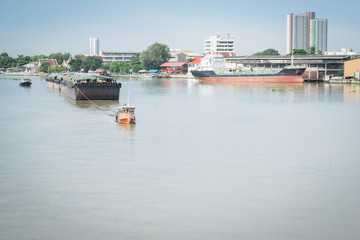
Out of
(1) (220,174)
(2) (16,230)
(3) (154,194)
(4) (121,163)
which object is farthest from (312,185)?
(2) (16,230)

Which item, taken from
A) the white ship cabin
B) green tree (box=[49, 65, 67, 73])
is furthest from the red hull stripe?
green tree (box=[49, 65, 67, 73])

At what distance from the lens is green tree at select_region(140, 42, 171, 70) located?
10262 cm

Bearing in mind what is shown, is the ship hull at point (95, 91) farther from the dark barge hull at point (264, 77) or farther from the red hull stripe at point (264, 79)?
the red hull stripe at point (264, 79)

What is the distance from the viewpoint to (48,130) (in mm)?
16891

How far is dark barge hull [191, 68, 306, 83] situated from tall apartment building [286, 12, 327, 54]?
134 meters

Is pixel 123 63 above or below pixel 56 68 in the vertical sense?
above

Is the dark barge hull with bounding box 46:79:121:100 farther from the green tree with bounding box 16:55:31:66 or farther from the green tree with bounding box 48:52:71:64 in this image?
the green tree with bounding box 16:55:31:66

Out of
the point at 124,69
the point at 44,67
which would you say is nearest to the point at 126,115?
the point at 124,69

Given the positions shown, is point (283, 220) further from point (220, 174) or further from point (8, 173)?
point (8, 173)

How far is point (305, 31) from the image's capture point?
19412 cm

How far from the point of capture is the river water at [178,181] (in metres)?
7.00

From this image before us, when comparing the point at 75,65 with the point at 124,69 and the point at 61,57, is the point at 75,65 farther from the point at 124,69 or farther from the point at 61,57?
the point at 61,57

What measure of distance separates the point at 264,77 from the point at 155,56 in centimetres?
4423

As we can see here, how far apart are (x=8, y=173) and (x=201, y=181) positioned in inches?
168
